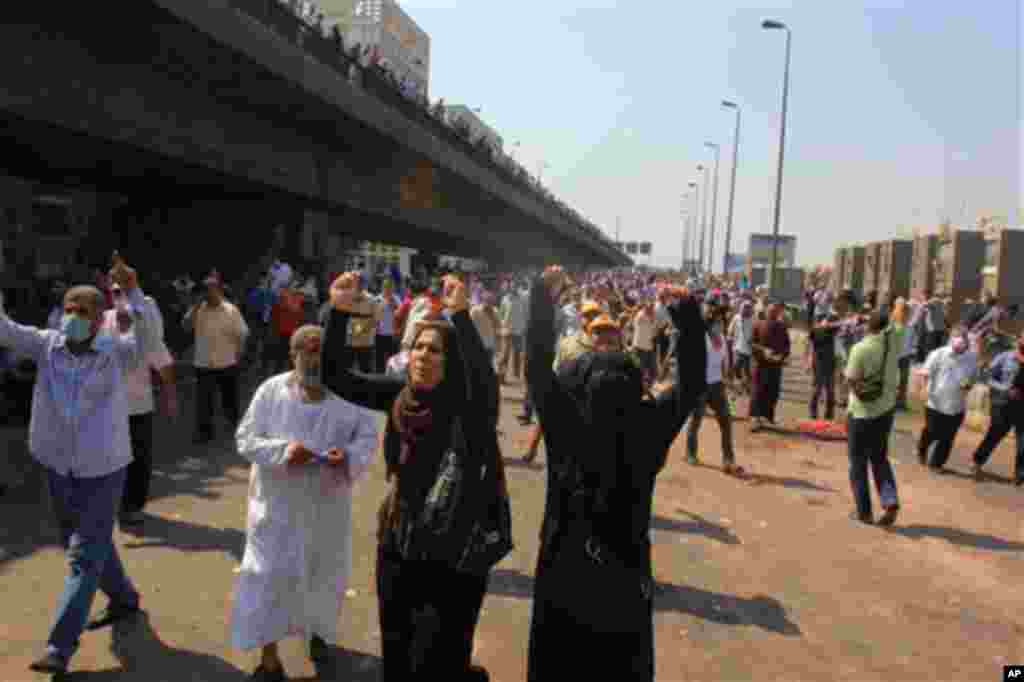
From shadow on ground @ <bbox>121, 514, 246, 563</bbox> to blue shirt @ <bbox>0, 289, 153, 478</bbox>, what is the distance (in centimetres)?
193

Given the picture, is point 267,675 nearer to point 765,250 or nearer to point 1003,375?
point 1003,375

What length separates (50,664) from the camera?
13.0ft

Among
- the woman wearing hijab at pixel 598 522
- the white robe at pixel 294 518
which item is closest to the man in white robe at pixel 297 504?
the white robe at pixel 294 518

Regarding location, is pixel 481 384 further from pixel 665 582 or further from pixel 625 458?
pixel 665 582

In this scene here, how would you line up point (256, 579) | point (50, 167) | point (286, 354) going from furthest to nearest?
point (50, 167)
point (286, 354)
point (256, 579)

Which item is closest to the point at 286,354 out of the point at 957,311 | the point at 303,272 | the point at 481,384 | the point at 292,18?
the point at 292,18

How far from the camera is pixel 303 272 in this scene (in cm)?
2317

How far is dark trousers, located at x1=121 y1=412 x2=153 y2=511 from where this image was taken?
6.31m

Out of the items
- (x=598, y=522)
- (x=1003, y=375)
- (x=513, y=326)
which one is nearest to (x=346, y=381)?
(x=598, y=522)

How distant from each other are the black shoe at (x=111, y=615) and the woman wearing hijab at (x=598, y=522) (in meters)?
2.81

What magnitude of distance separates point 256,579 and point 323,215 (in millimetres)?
22367

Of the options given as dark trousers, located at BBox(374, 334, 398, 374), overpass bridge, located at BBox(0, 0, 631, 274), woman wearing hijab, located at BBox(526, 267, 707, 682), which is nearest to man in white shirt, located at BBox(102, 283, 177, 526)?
woman wearing hijab, located at BBox(526, 267, 707, 682)

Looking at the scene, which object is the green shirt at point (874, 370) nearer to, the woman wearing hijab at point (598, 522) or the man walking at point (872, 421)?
the man walking at point (872, 421)

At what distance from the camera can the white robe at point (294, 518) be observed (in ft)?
12.9
